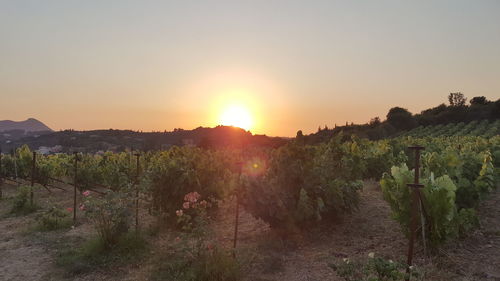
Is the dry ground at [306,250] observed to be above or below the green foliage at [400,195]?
below

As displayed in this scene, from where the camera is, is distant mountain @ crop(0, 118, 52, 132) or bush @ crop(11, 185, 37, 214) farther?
distant mountain @ crop(0, 118, 52, 132)

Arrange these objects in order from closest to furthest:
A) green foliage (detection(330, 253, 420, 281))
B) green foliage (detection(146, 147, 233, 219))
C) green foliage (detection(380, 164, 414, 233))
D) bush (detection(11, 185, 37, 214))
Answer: green foliage (detection(330, 253, 420, 281))
green foliage (detection(380, 164, 414, 233))
green foliage (detection(146, 147, 233, 219))
bush (detection(11, 185, 37, 214))

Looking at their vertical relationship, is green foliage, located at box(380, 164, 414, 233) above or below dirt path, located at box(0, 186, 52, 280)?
above

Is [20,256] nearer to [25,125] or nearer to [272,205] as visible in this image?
[272,205]

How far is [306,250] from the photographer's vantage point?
529cm

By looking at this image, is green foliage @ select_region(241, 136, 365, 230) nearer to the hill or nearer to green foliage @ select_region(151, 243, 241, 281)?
green foliage @ select_region(151, 243, 241, 281)

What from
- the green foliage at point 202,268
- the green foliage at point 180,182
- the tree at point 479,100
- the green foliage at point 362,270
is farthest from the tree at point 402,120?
the green foliage at point 202,268

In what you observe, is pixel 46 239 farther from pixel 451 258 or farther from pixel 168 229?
pixel 451 258

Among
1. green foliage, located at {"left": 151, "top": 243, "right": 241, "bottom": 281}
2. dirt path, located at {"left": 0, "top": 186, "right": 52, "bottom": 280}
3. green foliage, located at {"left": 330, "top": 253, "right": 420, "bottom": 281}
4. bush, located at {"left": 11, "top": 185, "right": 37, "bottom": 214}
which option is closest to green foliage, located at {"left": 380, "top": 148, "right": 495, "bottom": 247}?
green foliage, located at {"left": 330, "top": 253, "right": 420, "bottom": 281}

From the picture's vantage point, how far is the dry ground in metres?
4.47

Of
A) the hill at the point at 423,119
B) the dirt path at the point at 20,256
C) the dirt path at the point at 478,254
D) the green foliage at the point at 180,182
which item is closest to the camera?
the dirt path at the point at 478,254

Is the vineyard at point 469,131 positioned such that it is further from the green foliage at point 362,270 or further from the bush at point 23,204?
the green foliage at point 362,270

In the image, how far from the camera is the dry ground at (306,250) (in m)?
4.47

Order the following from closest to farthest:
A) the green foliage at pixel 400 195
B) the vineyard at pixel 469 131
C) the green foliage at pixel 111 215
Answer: the green foliage at pixel 400 195 → the green foliage at pixel 111 215 → the vineyard at pixel 469 131
